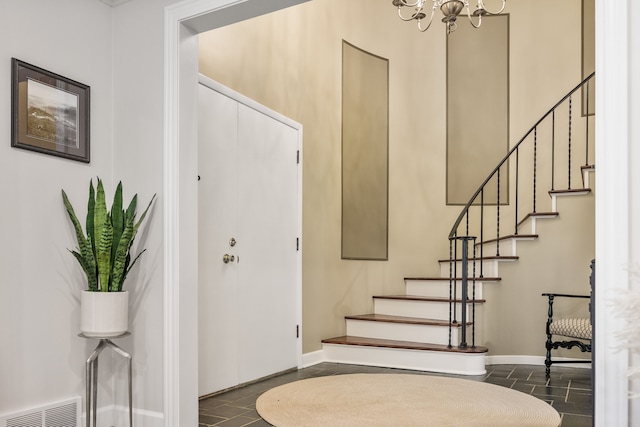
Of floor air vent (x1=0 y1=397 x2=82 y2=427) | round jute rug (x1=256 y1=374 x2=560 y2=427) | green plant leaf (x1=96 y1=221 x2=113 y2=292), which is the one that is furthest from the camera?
round jute rug (x1=256 y1=374 x2=560 y2=427)

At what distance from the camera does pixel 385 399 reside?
3.81 meters

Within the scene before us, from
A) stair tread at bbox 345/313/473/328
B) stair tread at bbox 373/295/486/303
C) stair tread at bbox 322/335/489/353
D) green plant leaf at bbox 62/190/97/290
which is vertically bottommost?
stair tread at bbox 322/335/489/353

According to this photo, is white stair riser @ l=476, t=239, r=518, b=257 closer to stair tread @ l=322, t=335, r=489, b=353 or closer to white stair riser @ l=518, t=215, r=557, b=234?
white stair riser @ l=518, t=215, r=557, b=234

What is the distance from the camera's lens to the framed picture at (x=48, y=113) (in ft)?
9.16

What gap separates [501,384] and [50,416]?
10.1 feet

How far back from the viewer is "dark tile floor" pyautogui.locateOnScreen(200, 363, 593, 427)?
339 centimetres

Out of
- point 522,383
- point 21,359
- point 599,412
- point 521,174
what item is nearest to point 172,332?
point 21,359

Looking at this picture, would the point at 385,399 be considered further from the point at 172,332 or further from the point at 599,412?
the point at 599,412

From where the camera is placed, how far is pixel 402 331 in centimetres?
528

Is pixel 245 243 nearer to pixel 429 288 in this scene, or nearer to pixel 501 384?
pixel 501 384

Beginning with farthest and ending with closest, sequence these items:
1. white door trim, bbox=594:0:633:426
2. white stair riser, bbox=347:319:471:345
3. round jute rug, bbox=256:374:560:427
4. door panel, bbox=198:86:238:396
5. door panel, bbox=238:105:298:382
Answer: white stair riser, bbox=347:319:471:345 < door panel, bbox=238:105:298:382 < door panel, bbox=198:86:238:396 < round jute rug, bbox=256:374:560:427 < white door trim, bbox=594:0:633:426

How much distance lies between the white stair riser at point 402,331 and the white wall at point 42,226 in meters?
2.94

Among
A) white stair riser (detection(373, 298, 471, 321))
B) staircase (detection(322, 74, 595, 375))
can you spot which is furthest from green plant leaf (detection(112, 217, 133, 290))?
white stair riser (detection(373, 298, 471, 321))

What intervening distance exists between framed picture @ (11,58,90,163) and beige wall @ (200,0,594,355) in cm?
110
